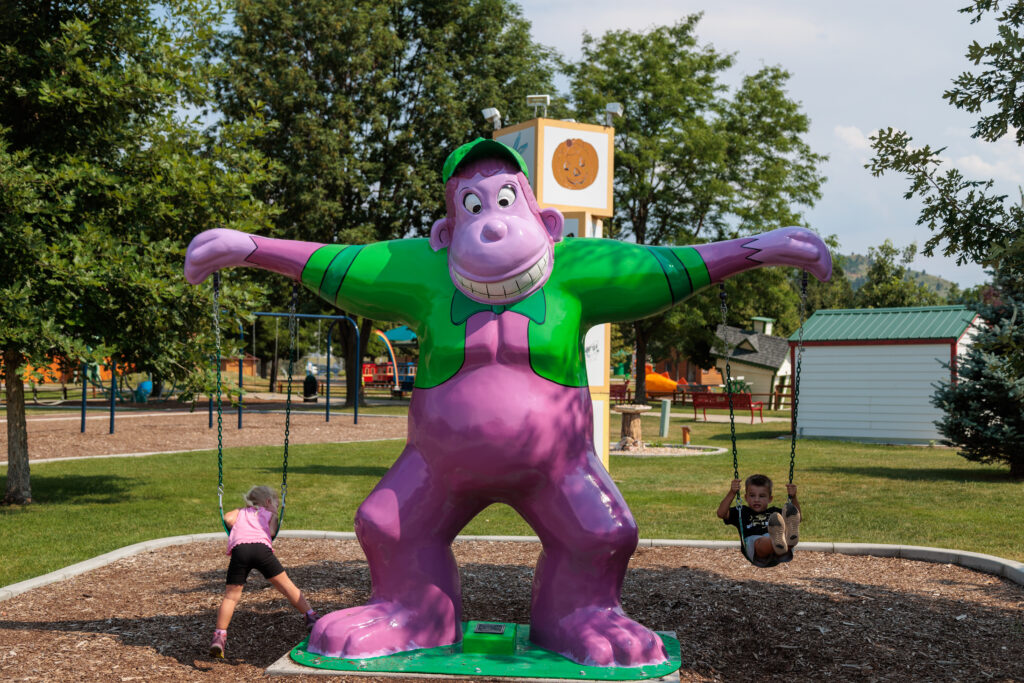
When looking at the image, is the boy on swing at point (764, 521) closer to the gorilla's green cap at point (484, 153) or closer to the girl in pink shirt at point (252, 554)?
the gorilla's green cap at point (484, 153)

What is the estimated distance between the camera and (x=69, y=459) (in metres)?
13.6

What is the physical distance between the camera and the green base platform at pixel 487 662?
13.9ft

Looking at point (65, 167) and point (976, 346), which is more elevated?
point (65, 167)

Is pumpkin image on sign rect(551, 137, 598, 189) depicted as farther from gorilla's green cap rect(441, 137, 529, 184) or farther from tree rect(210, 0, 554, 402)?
tree rect(210, 0, 554, 402)

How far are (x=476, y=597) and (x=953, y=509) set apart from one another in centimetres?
625

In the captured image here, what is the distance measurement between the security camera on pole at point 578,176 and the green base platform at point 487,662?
5.92 m

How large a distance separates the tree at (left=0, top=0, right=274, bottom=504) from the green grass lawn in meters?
1.39

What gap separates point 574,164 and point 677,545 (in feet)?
15.6

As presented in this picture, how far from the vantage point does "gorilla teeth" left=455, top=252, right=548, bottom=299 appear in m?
4.47

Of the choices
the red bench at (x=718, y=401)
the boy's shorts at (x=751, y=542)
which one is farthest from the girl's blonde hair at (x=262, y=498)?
the red bench at (x=718, y=401)

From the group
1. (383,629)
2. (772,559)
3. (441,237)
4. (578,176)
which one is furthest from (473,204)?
(578,176)

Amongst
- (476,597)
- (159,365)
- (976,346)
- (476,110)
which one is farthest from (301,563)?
(476,110)

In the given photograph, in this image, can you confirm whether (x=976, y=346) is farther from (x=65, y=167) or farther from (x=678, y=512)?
(x=65, y=167)

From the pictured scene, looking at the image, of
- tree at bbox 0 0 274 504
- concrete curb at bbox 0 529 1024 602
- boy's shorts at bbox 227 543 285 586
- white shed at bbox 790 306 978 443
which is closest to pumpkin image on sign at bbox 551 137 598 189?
tree at bbox 0 0 274 504
